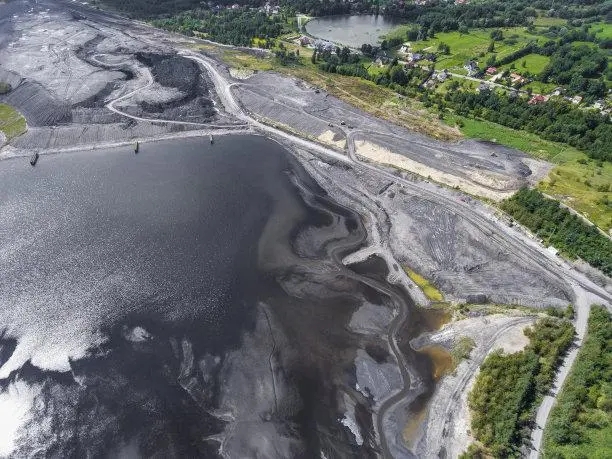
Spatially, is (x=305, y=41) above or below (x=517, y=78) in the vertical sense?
above

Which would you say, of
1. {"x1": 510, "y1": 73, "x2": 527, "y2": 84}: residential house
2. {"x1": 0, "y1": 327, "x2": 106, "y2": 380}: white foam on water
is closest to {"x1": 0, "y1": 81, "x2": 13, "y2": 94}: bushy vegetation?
{"x1": 0, "y1": 327, "x2": 106, "y2": 380}: white foam on water

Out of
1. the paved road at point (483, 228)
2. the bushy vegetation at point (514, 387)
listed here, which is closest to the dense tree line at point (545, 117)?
the paved road at point (483, 228)

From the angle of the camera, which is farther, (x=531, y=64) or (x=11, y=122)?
(x=531, y=64)

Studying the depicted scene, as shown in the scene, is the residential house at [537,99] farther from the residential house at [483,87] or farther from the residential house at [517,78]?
the residential house at [483,87]

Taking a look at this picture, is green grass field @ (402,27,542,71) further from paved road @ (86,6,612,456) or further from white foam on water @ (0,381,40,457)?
white foam on water @ (0,381,40,457)

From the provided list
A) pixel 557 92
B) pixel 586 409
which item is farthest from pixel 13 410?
pixel 557 92

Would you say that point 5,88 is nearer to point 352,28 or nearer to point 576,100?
point 352,28

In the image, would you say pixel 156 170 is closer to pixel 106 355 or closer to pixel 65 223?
pixel 65 223
